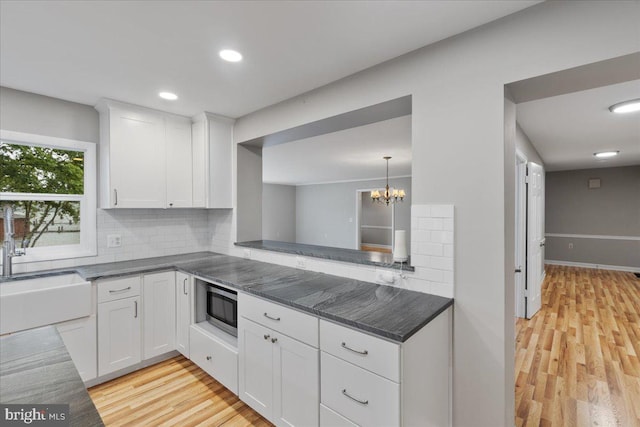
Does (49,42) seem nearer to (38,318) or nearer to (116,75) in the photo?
(116,75)

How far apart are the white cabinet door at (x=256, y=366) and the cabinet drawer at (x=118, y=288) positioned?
3.72ft

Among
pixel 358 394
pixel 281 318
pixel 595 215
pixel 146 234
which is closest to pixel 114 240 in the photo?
pixel 146 234

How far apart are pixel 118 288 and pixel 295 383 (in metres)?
1.72

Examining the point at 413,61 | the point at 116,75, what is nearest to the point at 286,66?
the point at 413,61

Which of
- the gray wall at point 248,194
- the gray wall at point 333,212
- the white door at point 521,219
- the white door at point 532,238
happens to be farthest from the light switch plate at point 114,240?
the gray wall at point 333,212

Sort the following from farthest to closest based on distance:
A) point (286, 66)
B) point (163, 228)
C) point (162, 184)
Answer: point (163, 228), point (162, 184), point (286, 66)

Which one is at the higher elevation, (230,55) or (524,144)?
(230,55)

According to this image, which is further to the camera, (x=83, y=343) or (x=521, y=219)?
(x=521, y=219)

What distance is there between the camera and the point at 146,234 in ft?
10.2

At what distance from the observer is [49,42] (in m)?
1.71

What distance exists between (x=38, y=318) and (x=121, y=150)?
145 cm

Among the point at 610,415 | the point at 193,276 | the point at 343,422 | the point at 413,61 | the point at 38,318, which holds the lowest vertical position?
the point at 610,415

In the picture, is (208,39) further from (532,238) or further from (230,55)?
(532,238)

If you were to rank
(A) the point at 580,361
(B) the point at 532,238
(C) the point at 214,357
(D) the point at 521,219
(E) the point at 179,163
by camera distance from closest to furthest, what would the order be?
(C) the point at 214,357
(A) the point at 580,361
(E) the point at 179,163
(D) the point at 521,219
(B) the point at 532,238
